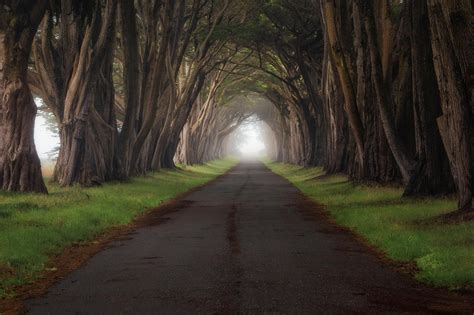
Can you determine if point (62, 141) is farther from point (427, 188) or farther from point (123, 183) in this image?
point (427, 188)

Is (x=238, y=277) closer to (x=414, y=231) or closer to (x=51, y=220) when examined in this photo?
(x=414, y=231)

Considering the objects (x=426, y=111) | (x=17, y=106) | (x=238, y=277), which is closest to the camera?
(x=238, y=277)

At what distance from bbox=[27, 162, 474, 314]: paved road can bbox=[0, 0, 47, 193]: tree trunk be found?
6.77 m

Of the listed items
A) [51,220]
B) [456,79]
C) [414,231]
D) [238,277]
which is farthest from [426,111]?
[238,277]

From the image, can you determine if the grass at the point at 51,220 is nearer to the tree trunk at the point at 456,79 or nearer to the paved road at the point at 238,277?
the paved road at the point at 238,277

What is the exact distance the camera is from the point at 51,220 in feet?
40.7

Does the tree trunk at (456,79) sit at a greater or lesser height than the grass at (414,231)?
greater

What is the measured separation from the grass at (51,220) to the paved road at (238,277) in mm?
781

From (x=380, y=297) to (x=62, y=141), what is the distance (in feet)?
56.6

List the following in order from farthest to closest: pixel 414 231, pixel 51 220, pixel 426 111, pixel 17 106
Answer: pixel 17 106 → pixel 426 111 → pixel 51 220 → pixel 414 231

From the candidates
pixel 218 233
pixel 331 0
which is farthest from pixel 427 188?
pixel 331 0

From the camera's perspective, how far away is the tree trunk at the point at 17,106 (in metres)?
17.5

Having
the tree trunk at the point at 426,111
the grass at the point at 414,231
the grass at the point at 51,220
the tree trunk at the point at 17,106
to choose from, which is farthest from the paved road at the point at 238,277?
the tree trunk at the point at 17,106

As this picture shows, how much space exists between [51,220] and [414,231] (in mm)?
7005
